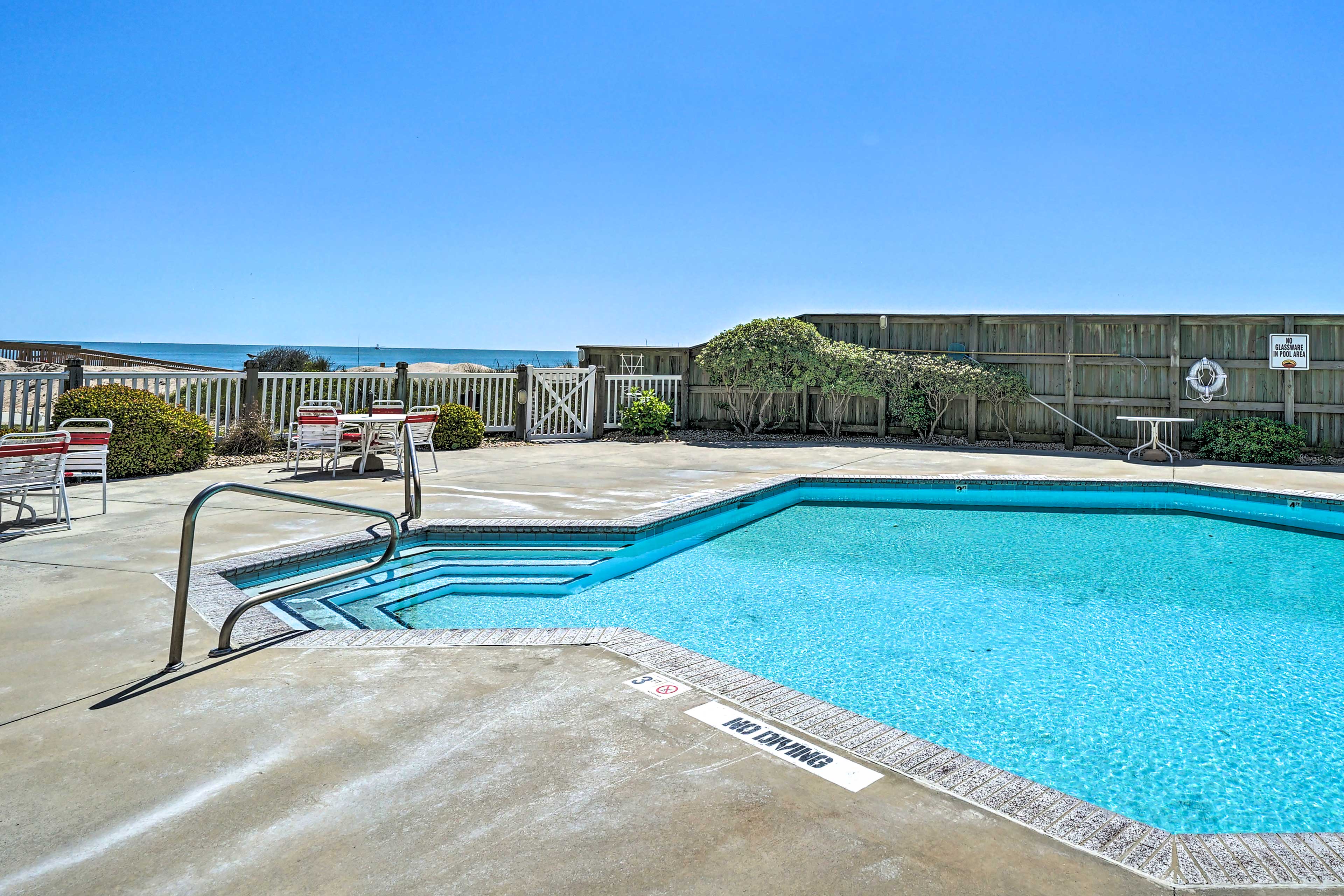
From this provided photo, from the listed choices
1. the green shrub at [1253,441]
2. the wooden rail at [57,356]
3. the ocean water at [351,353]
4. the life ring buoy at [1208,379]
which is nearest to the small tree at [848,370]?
the life ring buoy at [1208,379]

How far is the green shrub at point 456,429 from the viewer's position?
35.0 ft

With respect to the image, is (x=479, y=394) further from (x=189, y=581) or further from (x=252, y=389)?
(x=189, y=581)

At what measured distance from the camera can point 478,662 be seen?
2.79m

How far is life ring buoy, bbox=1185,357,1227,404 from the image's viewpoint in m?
10.6

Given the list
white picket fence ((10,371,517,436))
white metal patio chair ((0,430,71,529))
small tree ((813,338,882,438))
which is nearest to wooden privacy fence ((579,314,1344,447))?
small tree ((813,338,882,438))

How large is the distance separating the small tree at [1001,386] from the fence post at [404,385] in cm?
868

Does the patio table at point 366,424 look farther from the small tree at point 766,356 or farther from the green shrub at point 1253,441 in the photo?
the green shrub at point 1253,441

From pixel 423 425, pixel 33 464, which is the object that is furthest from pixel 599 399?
pixel 33 464

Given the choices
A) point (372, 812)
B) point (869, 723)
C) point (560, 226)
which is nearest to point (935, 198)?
point (560, 226)

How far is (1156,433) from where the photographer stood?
999 cm

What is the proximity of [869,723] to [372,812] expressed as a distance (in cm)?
143

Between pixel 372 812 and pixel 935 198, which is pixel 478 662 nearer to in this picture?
pixel 372 812

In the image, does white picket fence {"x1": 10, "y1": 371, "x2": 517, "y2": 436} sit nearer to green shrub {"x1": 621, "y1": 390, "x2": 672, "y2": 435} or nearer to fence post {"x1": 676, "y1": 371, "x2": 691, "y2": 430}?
green shrub {"x1": 621, "y1": 390, "x2": 672, "y2": 435}

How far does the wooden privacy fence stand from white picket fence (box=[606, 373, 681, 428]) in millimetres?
596
